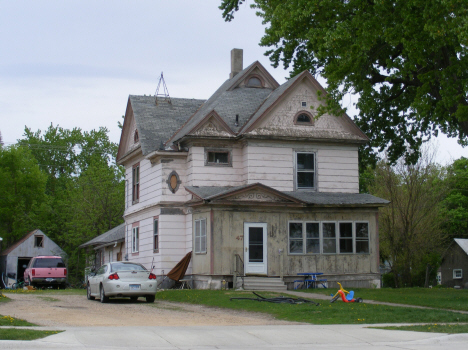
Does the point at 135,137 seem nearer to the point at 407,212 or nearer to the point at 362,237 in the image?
the point at 362,237

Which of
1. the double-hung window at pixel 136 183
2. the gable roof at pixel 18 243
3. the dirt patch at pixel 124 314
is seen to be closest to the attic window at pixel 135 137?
the double-hung window at pixel 136 183

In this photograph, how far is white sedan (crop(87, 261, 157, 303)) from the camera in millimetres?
22031

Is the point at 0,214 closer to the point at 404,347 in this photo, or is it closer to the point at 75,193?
the point at 75,193

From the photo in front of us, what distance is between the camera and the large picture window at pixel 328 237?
28.3 m

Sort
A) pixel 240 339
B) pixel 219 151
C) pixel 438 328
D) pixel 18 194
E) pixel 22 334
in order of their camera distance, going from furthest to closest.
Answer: pixel 18 194 < pixel 219 151 < pixel 438 328 < pixel 240 339 < pixel 22 334

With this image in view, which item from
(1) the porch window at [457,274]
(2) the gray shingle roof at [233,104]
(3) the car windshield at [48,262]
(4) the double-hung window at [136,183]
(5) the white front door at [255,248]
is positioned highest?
(2) the gray shingle roof at [233,104]

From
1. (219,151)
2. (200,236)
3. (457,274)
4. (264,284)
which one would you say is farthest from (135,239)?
(457,274)

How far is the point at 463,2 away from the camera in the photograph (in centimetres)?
1859

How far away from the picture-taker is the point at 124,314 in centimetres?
1789

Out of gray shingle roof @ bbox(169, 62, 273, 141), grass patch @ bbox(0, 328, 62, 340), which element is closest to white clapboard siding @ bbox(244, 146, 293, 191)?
gray shingle roof @ bbox(169, 62, 273, 141)

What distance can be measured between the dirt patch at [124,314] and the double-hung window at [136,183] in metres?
11.1

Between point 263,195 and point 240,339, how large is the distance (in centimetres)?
1520

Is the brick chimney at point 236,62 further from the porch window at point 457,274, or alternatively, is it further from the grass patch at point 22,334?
the porch window at point 457,274

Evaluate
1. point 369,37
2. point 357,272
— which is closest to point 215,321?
point 369,37
